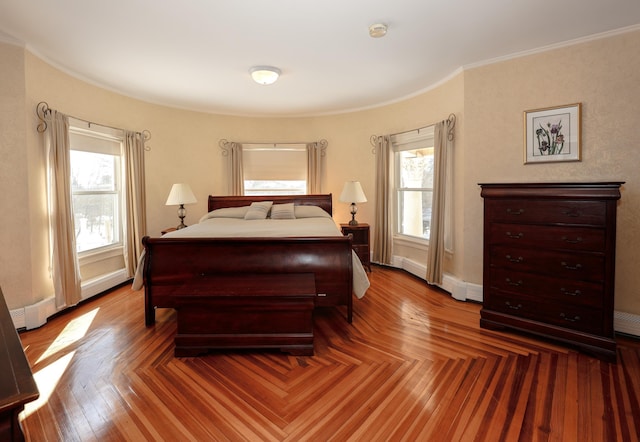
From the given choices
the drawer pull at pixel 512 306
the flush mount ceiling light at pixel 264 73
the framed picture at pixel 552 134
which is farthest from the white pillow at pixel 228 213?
the framed picture at pixel 552 134

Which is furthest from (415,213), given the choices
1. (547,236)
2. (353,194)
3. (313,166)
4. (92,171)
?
(92,171)

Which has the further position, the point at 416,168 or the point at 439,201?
the point at 416,168

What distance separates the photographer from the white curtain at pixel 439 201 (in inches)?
140

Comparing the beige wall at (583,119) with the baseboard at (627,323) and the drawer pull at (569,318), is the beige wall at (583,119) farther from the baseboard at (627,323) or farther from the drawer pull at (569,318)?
the drawer pull at (569,318)

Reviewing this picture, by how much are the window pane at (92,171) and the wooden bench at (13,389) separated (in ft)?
10.8

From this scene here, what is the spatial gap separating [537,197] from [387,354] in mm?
1578

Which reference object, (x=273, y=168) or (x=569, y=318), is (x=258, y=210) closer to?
(x=273, y=168)

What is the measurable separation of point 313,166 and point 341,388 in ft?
11.9

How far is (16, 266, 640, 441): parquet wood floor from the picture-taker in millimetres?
1554

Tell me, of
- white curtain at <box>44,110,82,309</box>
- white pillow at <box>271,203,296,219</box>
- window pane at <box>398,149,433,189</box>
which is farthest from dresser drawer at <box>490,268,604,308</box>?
white curtain at <box>44,110,82,309</box>

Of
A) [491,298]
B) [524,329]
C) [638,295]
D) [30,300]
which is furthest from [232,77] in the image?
[638,295]

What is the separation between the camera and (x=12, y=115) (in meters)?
2.62

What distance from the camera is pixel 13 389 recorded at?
620 mm

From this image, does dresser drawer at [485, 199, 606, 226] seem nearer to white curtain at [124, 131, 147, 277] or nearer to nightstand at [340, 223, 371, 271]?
nightstand at [340, 223, 371, 271]
